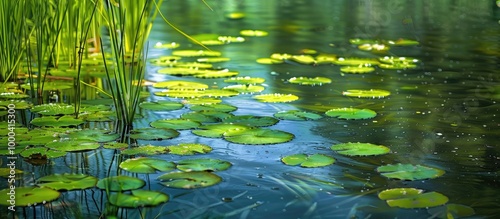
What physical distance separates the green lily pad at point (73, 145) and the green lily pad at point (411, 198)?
971mm

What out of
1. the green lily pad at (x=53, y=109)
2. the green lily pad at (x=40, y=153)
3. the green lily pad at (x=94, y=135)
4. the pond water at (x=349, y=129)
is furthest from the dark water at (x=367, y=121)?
the green lily pad at (x=53, y=109)

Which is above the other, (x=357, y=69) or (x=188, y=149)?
(x=357, y=69)

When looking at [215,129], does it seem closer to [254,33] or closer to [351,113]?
[351,113]

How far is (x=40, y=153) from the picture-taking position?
241cm

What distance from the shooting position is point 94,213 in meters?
1.92

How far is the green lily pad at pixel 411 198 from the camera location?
201 centimetres

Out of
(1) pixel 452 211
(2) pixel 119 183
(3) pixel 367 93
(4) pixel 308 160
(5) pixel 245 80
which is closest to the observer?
(1) pixel 452 211

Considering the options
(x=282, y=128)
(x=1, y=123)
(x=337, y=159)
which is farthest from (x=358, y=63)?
(x=1, y=123)

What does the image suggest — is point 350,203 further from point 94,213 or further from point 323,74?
point 323,74

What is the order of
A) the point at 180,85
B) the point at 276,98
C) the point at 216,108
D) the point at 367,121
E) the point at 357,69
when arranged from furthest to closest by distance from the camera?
the point at 357,69
the point at 180,85
the point at 276,98
the point at 216,108
the point at 367,121

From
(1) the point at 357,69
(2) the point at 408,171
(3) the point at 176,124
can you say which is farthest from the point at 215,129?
(1) the point at 357,69

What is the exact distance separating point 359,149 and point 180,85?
1.23 metres

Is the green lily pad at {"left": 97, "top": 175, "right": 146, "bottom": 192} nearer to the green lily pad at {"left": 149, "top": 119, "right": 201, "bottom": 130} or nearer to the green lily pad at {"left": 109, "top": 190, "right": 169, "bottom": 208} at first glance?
the green lily pad at {"left": 109, "top": 190, "right": 169, "bottom": 208}

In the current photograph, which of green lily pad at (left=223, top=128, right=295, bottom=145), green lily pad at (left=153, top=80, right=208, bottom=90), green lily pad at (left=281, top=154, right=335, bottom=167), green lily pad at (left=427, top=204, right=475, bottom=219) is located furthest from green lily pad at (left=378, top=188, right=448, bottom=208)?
green lily pad at (left=153, top=80, right=208, bottom=90)
